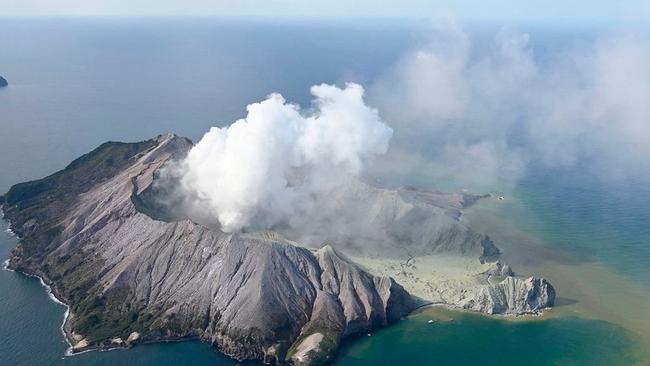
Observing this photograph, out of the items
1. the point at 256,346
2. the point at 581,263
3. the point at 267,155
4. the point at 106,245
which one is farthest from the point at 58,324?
the point at 581,263

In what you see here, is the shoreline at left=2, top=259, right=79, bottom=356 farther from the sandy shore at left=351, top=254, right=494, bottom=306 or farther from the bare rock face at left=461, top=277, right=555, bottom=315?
the bare rock face at left=461, top=277, right=555, bottom=315

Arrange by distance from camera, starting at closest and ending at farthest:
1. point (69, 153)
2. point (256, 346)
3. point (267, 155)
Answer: point (256, 346) < point (267, 155) < point (69, 153)

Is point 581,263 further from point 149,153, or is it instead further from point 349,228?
point 149,153

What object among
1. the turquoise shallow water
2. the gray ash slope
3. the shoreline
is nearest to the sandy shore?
the gray ash slope

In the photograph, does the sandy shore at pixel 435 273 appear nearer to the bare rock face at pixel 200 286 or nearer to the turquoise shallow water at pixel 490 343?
the turquoise shallow water at pixel 490 343

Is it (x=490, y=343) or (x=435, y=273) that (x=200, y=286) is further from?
(x=490, y=343)

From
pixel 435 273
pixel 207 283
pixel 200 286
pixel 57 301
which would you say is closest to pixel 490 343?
pixel 435 273
